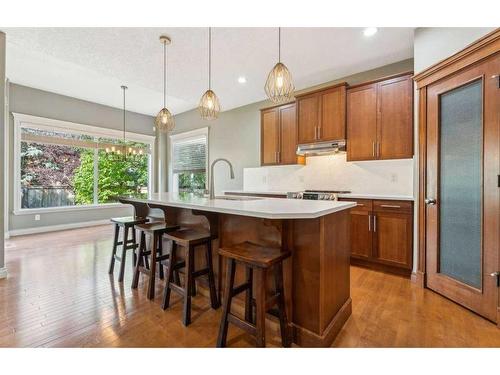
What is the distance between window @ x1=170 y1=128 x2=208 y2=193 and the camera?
621 cm

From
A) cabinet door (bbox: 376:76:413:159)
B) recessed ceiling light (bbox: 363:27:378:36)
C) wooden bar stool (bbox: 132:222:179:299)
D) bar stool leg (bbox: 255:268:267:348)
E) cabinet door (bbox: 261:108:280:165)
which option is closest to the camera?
bar stool leg (bbox: 255:268:267:348)

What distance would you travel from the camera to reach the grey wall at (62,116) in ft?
15.3

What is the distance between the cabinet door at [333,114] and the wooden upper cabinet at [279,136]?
0.55 m

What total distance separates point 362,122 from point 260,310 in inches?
116

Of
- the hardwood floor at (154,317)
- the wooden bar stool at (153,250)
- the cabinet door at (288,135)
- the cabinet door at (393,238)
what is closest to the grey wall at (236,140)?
the cabinet door at (288,135)

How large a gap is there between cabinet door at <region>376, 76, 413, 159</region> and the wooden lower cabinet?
0.72 metres

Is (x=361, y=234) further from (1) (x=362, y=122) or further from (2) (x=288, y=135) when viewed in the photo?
(2) (x=288, y=135)

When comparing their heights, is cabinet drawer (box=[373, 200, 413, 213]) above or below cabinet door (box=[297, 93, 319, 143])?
below

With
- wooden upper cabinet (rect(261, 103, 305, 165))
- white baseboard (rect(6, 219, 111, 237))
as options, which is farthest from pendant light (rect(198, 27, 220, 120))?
white baseboard (rect(6, 219, 111, 237))

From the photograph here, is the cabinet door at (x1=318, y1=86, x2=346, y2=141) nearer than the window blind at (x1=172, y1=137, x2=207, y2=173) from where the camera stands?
Yes

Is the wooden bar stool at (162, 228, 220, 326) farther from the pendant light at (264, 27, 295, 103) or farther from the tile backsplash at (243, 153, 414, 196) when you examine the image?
the tile backsplash at (243, 153, 414, 196)
